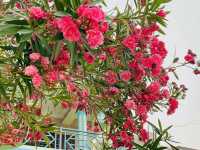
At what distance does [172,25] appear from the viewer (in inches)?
306

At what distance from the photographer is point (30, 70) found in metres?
2.24

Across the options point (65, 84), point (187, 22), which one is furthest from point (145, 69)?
point (187, 22)

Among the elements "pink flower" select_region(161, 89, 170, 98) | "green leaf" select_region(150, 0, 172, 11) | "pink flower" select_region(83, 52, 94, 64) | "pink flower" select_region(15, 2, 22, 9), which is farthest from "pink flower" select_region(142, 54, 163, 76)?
"pink flower" select_region(15, 2, 22, 9)

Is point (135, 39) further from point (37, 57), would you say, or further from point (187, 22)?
point (187, 22)

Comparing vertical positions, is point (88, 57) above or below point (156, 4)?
below

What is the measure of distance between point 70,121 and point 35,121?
6163 mm

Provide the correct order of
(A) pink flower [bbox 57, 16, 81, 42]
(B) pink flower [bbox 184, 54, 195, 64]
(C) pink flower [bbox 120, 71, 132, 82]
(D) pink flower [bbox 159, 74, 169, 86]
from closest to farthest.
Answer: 1. (A) pink flower [bbox 57, 16, 81, 42]
2. (C) pink flower [bbox 120, 71, 132, 82]
3. (D) pink flower [bbox 159, 74, 169, 86]
4. (B) pink flower [bbox 184, 54, 195, 64]

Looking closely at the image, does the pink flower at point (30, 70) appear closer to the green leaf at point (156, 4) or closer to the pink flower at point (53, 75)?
the pink flower at point (53, 75)

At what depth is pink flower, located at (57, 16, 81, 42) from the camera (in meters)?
2.03

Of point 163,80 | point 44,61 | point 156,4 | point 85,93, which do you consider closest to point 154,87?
point 163,80

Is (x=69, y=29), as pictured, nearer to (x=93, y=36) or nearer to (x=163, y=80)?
(x=93, y=36)

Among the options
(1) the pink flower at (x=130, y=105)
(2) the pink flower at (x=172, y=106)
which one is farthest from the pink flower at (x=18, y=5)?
(2) the pink flower at (x=172, y=106)

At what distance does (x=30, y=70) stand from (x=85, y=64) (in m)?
0.30

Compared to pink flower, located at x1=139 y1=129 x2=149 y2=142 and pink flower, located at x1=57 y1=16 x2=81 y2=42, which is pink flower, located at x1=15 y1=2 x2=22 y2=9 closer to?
pink flower, located at x1=57 y1=16 x2=81 y2=42
